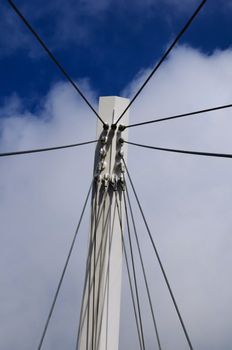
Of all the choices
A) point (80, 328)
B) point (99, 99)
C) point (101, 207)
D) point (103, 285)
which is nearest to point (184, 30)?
point (99, 99)

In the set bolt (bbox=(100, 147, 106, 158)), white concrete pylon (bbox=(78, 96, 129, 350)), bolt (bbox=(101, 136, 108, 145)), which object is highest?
bolt (bbox=(101, 136, 108, 145))

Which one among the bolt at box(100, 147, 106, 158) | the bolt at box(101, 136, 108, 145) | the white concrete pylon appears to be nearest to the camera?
the white concrete pylon

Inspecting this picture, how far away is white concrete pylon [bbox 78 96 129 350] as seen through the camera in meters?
9.21

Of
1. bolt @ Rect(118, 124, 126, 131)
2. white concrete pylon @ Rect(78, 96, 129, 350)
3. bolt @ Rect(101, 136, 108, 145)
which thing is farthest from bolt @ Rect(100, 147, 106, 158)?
bolt @ Rect(118, 124, 126, 131)

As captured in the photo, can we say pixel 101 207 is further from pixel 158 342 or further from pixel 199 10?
pixel 199 10

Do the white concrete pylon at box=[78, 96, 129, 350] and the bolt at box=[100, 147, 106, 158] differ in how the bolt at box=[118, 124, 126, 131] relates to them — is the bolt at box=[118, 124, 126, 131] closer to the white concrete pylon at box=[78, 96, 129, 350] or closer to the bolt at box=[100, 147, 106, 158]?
the white concrete pylon at box=[78, 96, 129, 350]

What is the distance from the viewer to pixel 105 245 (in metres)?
9.52

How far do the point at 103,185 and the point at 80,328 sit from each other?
81.2 inches

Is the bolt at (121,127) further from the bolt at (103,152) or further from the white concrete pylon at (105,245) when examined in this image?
the bolt at (103,152)

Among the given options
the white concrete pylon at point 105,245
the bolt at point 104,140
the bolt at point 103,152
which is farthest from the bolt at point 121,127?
the bolt at point 103,152

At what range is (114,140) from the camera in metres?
10.1

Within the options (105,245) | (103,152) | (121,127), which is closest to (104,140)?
(103,152)

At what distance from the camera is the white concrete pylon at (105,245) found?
9.21 metres

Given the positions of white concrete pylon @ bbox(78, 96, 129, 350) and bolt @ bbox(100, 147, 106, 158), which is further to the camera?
bolt @ bbox(100, 147, 106, 158)
